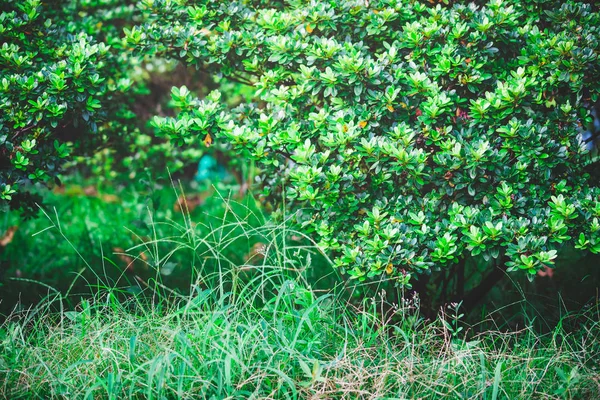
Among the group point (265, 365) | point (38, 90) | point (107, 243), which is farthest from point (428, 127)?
point (107, 243)

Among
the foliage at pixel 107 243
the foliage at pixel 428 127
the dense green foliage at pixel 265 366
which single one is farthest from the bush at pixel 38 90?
the dense green foliage at pixel 265 366

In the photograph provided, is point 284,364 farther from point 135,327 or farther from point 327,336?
point 135,327

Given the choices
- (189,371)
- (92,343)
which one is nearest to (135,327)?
(92,343)

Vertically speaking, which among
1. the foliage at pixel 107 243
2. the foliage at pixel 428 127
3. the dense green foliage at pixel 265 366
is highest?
the foliage at pixel 428 127

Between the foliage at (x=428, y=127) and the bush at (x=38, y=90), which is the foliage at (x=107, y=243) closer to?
the bush at (x=38, y=90)

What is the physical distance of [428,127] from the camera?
2.85 m

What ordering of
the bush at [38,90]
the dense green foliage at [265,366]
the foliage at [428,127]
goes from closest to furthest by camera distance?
the dense green foliage at [265,366] < the foliage at [428,127] < the bush at [38,90]

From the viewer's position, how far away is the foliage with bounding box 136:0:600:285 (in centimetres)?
279

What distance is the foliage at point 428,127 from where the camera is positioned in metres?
2.79

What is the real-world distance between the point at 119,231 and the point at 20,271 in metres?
0.92

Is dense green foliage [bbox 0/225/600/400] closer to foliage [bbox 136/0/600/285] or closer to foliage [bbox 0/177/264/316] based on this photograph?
foliage [bbox 136/0/600/285]

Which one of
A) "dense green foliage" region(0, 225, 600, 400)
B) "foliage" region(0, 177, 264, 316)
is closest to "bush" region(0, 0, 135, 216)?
"foliage" region(0, 177, 264, 316)

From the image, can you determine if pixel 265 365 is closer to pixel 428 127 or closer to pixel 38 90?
pixel 428 127

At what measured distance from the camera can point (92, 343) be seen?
2.67m
